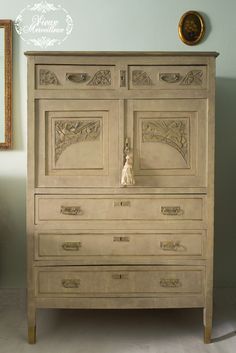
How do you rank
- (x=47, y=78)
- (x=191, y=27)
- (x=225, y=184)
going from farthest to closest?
(x=225, y=184) → (x=191, y=27) → (x=47, y=78)

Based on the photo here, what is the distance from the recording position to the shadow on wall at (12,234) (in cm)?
314

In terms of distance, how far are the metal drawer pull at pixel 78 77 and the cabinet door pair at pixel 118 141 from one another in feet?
0.37

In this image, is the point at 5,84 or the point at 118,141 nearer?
the point at 118,141

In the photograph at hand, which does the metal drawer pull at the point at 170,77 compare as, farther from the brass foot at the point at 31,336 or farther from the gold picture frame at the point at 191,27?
the brass foot at the point at 31,336

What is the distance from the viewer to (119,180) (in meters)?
2.41

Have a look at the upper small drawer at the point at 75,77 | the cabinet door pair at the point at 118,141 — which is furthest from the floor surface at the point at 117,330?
the upper small drawer at the point at 75,77

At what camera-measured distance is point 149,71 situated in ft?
7.84

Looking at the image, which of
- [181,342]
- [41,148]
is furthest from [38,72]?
[181,342]

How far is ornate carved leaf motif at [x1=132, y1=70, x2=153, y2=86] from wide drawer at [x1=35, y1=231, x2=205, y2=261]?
83 cm

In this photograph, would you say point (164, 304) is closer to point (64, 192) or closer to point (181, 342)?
point (181, 342)

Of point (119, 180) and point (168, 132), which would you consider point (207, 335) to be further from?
point (168, 132)

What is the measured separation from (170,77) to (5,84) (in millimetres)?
1268

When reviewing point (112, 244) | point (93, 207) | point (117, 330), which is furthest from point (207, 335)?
point (93, 207)

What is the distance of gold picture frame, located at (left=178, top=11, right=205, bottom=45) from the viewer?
3.05 meters
